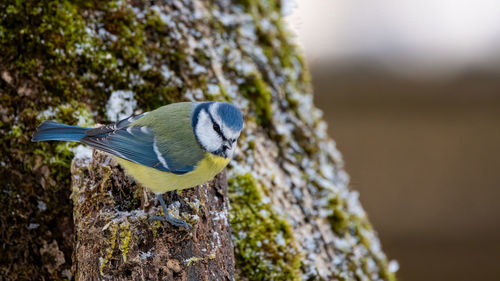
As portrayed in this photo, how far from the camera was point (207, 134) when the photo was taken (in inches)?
78.3

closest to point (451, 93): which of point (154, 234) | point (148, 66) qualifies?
point (148, 66)

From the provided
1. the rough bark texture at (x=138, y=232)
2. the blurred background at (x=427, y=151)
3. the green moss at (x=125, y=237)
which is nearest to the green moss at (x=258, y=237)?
the rough bark texture at (x=138, y=232)

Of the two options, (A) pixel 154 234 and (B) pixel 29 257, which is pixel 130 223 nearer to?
(A) pixel 154 234

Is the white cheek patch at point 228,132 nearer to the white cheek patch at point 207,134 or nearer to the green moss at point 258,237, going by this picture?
the white cheek patch at point 207,134

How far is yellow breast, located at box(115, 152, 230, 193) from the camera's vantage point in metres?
1.86

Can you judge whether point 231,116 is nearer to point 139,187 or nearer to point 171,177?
point 171,177

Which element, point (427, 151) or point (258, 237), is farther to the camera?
point (427, 151)

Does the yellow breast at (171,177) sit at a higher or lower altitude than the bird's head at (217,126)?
lower

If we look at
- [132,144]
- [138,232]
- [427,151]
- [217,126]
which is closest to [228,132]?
[217,126]

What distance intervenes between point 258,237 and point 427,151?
3520 millimetres

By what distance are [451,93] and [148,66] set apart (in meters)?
3.91

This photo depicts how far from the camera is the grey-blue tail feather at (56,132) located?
1844 mm

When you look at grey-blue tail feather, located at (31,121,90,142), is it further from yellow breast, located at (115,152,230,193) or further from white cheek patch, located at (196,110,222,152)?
white cheek patch, located at (196,110,222,152)

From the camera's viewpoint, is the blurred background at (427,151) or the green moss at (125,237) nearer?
the green moss at (125,237)
